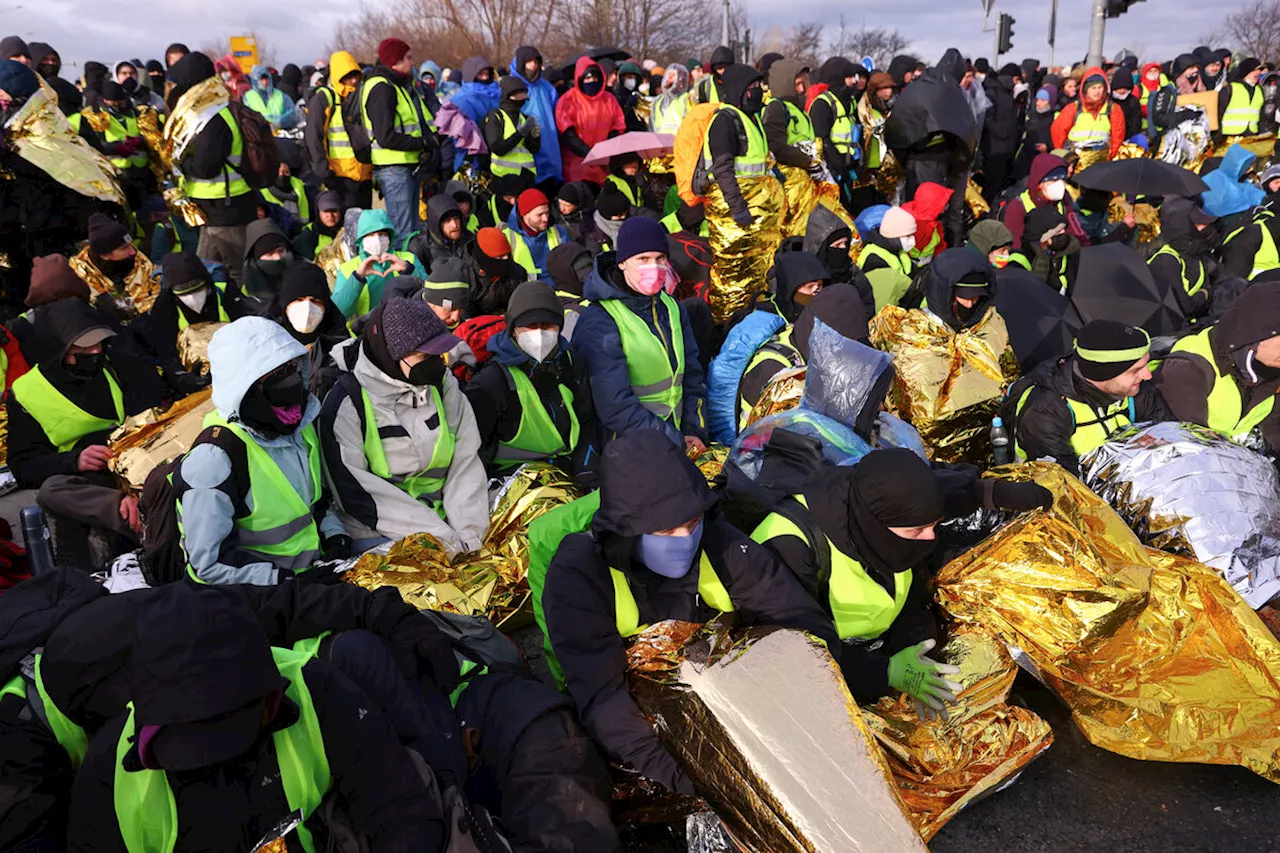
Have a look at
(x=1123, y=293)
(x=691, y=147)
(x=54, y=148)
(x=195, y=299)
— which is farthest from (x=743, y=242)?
(x=54, y=148)

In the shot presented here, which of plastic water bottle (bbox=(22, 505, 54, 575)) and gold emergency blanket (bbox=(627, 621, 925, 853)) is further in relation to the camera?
plastic water bottle (bbox=(22, 505, 54, 575))

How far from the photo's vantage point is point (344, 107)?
24.3 ft

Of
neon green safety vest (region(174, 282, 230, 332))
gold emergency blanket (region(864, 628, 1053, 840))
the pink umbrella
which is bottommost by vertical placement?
gold emergency blanket (region(864, 628, 1053, 840))

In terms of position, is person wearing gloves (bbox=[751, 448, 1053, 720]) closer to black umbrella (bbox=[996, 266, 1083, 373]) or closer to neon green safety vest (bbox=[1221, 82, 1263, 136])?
black umbrella (bbox=[996, 266, 1083, 373])

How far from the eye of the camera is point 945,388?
4.31m

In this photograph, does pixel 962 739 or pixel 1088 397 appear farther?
pixel 1088 397

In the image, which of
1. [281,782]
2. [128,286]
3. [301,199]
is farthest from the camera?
[301,199]

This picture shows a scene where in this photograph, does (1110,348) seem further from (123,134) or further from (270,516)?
(123,134)

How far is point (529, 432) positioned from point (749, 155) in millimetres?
3579

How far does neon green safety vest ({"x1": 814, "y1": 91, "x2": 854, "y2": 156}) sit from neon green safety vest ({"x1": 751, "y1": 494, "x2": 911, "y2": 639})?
268 inches

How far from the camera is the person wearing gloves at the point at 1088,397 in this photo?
3.57 m

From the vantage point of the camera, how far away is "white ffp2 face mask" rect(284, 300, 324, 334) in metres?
4.56

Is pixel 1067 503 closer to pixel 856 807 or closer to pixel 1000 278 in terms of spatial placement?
pixel 856 807

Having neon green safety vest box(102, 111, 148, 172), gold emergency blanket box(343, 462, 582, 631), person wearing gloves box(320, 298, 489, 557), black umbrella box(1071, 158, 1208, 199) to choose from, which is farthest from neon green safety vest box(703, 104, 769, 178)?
neon green safety vest box(102, 111, 148, 172)
